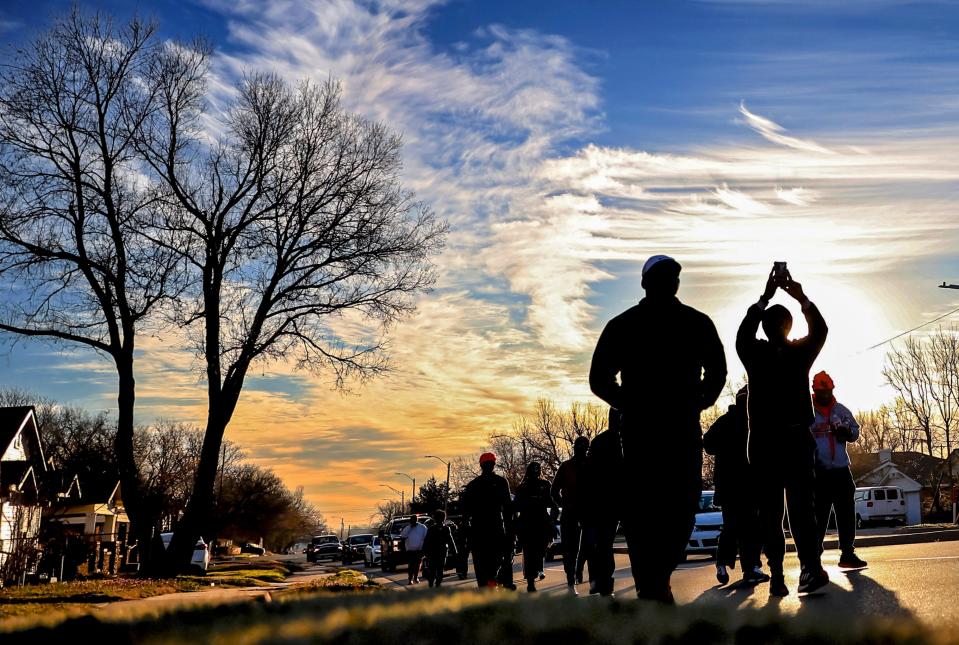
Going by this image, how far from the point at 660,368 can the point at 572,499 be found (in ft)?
22.6

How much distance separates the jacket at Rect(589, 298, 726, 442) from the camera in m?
5.06

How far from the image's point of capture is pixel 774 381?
7.25 meters

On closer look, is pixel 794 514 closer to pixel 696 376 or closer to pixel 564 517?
pixel 696 376

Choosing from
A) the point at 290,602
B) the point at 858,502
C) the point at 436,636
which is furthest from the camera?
the point at 858,502

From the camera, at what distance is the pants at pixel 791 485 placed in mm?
7297

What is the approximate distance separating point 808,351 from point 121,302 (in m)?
21.5

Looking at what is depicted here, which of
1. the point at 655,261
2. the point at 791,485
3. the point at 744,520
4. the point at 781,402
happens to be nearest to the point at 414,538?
the point at 744,520

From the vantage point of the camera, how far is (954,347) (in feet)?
236

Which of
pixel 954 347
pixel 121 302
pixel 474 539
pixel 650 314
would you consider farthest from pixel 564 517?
pixel 954 347

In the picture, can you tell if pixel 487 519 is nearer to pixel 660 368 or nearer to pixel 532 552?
pixel 532 552

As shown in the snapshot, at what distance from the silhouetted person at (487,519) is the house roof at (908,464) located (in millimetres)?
86811

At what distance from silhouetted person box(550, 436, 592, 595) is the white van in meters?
46.5

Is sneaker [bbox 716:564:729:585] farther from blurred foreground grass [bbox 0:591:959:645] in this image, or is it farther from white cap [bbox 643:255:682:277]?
blurred foreground grass [bbox 0:591:959:645]

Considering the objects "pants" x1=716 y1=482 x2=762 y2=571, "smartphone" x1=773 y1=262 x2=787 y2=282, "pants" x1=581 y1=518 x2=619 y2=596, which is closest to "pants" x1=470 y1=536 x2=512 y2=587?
"pants" x1=581 y1=518 x2=619 y2=596
